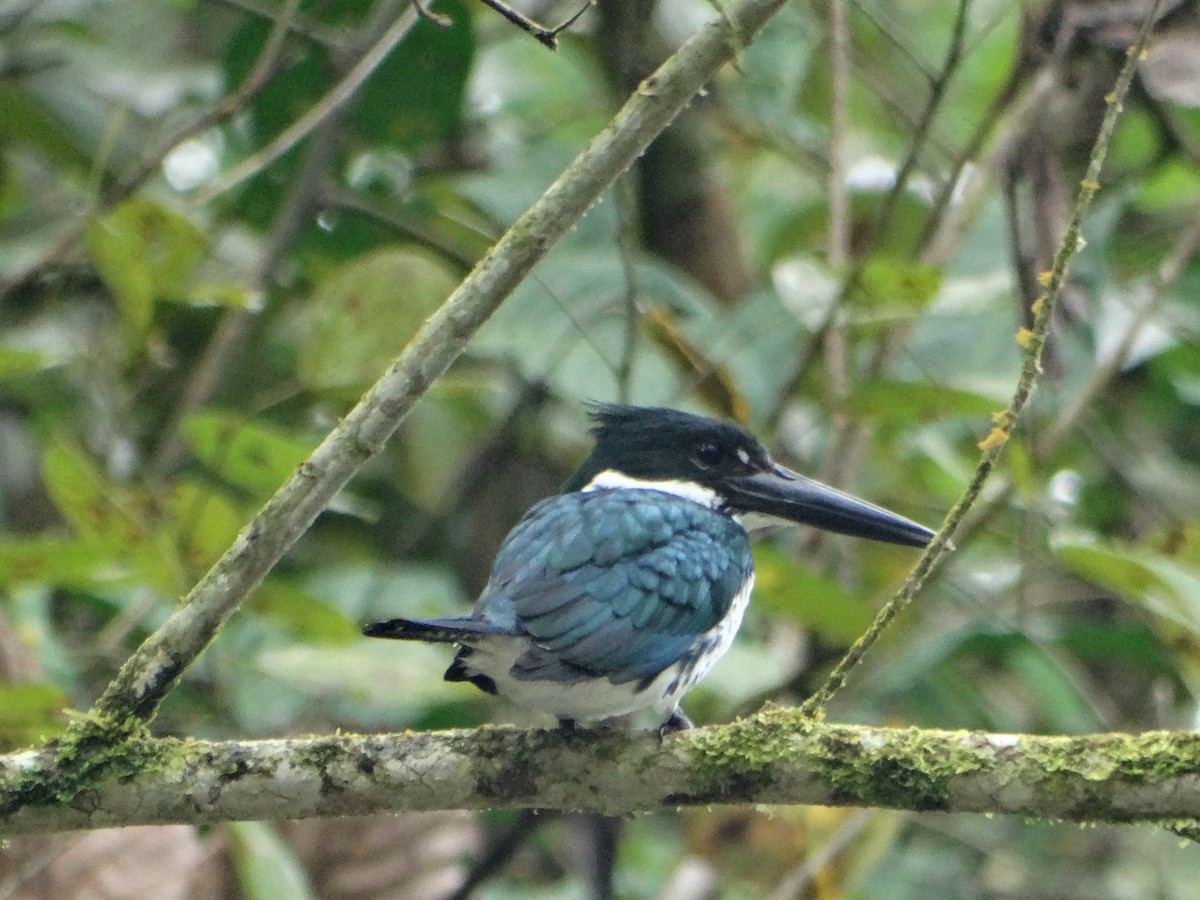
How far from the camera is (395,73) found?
15.4ft

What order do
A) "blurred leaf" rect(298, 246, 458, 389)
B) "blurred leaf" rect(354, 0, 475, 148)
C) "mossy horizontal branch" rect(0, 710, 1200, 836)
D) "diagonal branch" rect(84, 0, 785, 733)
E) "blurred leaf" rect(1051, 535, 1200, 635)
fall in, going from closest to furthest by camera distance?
"mossy horizontal branch" rect(0, 710, 1200, 836)
"diagonal branch" rect(84, 0, 785, 733)
"blurred leaf" rect(1051, 535, 1200, 635)
"blurred leaf" rect(298, 246, 458, 389)
"blurred leaf" rect(354, 0, 475, 148)

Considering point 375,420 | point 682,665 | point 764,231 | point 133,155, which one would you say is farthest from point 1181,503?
point 133,155

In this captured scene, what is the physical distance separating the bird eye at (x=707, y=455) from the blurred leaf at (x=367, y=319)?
38.3 inches

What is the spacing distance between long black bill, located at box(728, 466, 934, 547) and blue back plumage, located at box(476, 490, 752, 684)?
27 cm

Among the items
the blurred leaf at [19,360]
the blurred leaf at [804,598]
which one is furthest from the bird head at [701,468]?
the blurred leaf at [19,360]

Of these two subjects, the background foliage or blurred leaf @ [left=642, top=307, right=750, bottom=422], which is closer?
the background foliage

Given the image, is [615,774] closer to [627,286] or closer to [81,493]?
[627,286]

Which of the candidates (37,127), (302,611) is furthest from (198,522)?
(37,127)

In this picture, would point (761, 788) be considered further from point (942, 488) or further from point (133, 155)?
point (133, 155)

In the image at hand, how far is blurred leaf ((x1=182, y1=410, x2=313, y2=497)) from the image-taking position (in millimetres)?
3717

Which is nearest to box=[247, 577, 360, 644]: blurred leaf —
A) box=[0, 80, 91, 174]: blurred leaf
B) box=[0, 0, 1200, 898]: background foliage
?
box=[0, 0, 1200, 898]: background foliage

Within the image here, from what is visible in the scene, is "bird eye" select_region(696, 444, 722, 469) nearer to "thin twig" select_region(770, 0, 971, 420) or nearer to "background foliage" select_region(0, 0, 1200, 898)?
"background foliage" select_region(0, 0, 1200, 898)

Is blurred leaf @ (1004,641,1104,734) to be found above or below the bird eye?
below

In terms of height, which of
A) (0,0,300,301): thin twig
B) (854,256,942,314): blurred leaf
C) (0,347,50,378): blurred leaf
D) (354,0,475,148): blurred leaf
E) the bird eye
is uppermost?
(354,0,475,148): blurred leaf
